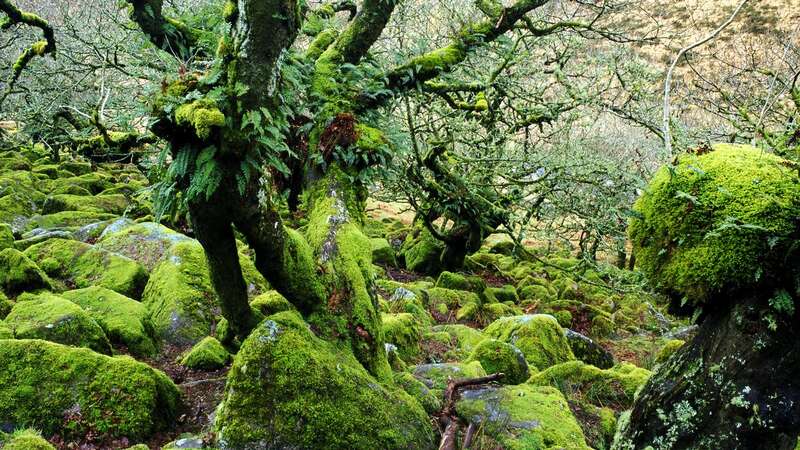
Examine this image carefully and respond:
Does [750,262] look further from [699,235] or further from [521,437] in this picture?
[521,437]

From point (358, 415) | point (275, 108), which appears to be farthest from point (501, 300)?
point (275, 108)

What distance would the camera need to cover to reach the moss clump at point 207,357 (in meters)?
5.89

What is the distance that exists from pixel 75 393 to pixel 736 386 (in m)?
4.96

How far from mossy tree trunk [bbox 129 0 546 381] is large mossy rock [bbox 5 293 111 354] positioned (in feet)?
4.71

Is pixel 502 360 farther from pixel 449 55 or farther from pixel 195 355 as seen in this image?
pixel 449 55

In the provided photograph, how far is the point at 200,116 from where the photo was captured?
11.7 ft

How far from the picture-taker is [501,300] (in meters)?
13.7

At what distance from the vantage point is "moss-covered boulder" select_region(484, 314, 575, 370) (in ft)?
25.8

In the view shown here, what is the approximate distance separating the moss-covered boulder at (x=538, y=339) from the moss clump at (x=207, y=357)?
429 cm

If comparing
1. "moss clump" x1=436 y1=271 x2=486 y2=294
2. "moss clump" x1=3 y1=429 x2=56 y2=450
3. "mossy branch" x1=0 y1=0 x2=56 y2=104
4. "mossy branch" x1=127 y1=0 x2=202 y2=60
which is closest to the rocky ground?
"moss clump" x1=3 y1=429 x2=56 y2=450

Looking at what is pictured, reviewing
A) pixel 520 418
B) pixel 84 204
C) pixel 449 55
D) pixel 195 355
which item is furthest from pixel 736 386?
pixel 84 204

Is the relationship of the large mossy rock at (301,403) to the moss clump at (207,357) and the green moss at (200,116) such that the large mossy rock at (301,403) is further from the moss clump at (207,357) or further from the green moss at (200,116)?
the green moss at (200,116)

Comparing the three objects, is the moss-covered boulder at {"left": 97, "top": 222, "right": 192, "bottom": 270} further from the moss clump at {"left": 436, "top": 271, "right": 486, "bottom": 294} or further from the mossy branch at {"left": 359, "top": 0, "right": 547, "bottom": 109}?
the moss clump at {"left": 436, "top": 271, "right": 486, "bottom": 294}

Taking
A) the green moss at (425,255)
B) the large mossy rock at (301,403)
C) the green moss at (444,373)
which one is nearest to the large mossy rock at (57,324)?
the large mossy rock at (301,403)
